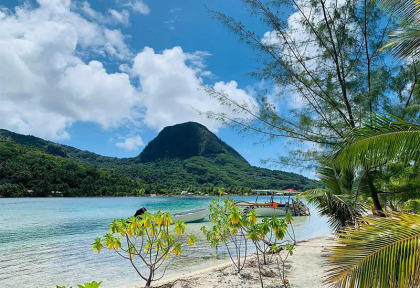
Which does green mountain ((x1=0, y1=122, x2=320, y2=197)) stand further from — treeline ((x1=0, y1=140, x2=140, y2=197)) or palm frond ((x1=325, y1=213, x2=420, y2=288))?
Answer: palm frond ((x1=325, y1=213, x2=420, y2=288))

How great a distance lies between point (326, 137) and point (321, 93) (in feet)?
2.70

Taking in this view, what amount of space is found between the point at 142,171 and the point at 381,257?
111983mm

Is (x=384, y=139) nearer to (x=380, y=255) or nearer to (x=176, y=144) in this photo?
(x=380, y=255)

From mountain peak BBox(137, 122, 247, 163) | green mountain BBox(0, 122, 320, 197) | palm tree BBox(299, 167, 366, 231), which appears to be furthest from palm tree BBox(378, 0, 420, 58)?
mountain peak BBox(137, 122, 247, 163)

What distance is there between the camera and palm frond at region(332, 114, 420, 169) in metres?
2.91

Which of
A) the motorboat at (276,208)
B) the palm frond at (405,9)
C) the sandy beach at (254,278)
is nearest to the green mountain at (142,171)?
the motorboat at (276,208)

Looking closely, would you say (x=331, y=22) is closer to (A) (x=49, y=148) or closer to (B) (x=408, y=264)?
(B) (x=408, y=264)

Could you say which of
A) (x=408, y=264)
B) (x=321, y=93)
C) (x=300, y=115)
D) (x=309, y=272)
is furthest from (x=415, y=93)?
(x=408, y=264)

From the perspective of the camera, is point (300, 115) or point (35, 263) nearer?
point (300, 115)

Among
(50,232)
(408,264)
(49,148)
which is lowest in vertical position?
(50,232)

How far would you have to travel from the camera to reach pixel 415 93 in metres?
5.59

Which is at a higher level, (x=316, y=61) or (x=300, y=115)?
(x=316, y=61)

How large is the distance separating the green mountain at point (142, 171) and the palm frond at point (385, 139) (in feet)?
26.9

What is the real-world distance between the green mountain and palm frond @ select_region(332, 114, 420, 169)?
8.18 m
